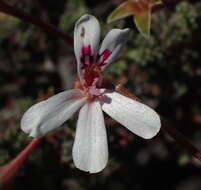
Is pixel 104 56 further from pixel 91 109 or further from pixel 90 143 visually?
pixel 90 143

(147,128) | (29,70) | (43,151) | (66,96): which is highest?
(66,96)

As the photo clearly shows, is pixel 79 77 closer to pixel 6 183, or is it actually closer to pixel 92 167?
pixel 92 167

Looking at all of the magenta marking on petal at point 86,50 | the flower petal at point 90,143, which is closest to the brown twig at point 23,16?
the magenta marking on petal at point 86,50

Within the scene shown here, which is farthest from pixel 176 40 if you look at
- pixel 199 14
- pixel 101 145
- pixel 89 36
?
pixel 101 145

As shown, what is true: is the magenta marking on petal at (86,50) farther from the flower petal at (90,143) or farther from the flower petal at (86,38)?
the flower petal at (90,143)

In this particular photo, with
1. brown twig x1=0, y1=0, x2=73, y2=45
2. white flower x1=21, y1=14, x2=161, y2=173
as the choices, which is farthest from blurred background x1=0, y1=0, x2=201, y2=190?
white flower x1=21, y1=14, x2=161, y2=173

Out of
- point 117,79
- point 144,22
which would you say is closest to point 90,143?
point 144,22

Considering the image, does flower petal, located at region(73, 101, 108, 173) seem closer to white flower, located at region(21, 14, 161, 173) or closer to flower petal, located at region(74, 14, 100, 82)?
white flower, located at region(21, 14, 161, 173)
